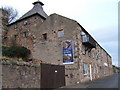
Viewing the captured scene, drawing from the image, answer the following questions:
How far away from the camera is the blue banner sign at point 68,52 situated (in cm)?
2125

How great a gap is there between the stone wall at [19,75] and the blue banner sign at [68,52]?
990 centimetres

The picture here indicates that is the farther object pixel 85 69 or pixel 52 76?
pixel 85 69

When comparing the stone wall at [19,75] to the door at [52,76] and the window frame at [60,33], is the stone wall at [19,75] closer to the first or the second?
the door at [52,76]

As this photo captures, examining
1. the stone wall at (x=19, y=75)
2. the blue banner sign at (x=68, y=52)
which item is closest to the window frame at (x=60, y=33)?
the blue banner sign at (x=68, y=52)

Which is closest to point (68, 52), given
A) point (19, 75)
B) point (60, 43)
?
point (60, 43)

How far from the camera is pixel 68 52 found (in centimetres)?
2153

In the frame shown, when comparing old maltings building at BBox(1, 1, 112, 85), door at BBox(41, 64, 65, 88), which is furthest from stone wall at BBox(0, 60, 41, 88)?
old maltings building at BBox(1, 1, 112, 85)

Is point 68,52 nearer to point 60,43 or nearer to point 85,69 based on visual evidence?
point 60,43

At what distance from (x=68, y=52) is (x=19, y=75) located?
40.1 feet

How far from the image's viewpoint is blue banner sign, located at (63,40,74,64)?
21.2 meters

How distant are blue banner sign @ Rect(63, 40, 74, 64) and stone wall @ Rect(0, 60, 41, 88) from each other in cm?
990

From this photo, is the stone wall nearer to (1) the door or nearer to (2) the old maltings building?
(1) the door

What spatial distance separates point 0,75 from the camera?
8.47 m

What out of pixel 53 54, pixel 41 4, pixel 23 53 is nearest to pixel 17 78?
pixel 53 54
